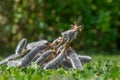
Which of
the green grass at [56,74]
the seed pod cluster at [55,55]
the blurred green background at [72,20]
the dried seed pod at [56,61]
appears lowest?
the green grass at [56,74]

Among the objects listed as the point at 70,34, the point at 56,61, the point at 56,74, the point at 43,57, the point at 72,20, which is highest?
the point at 72,20

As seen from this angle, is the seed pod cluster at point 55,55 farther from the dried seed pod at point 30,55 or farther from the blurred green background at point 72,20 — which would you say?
the blurred green background at point 72,20

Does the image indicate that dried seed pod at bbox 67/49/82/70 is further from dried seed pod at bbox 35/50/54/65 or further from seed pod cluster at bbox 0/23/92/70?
dried seed pod at bbox 35/50/54/65

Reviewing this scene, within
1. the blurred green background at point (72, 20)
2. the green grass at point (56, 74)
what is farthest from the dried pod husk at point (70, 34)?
the blurred green background at point (72, 20)

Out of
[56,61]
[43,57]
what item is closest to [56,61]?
[56,61]

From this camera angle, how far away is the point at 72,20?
12.5 m

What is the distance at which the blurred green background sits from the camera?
12.4 m

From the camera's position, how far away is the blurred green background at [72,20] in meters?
12.4

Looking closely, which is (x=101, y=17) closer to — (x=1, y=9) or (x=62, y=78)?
Result: (x=1, y=9)

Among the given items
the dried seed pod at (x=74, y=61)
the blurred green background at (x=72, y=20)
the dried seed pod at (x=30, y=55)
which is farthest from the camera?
the blurred green background at (x=72, y=20)

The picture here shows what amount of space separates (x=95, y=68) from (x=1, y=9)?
880 cm

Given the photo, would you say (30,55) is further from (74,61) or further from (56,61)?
(74,61)

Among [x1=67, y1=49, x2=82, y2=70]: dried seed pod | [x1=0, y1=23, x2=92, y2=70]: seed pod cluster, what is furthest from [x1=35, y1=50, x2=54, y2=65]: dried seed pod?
[x1=67, y1=49, x2=82, y2=70]: dried seed pod

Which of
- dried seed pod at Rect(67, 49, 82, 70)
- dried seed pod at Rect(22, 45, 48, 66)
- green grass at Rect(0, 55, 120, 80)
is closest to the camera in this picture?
green grass at Rect(0, 55, 120, 80)
